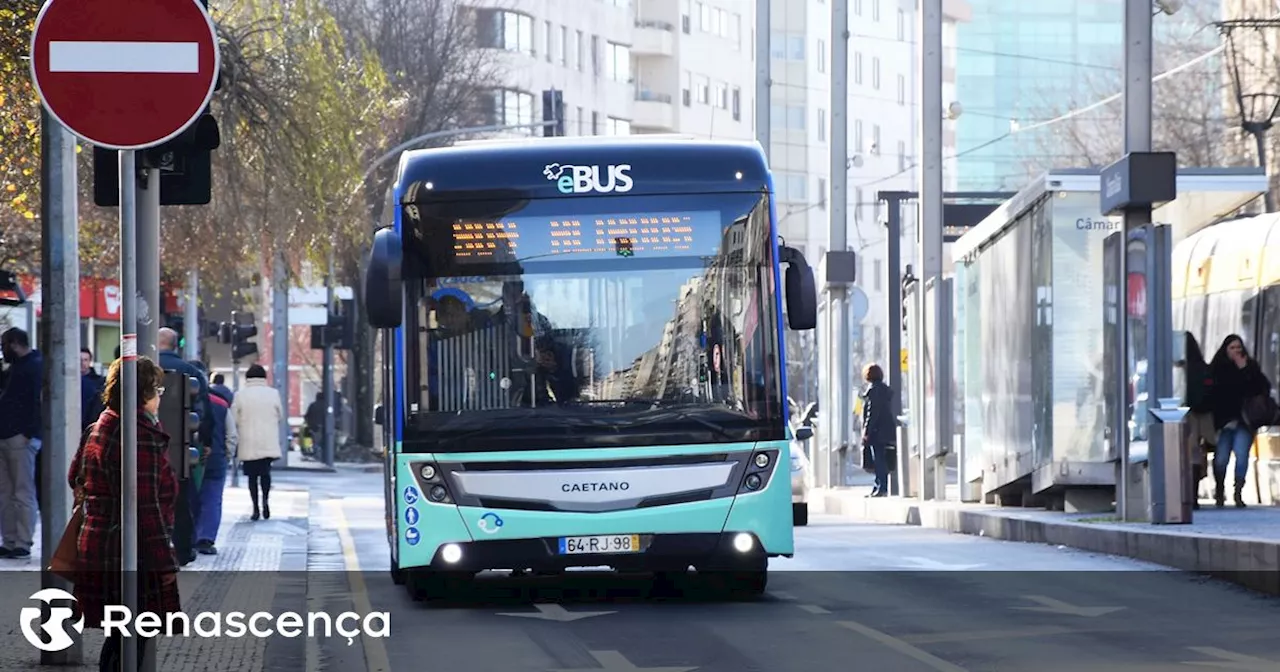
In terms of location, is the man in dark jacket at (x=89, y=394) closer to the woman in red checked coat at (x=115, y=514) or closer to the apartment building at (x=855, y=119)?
the woman in red checked coat at (x=115, y=514)

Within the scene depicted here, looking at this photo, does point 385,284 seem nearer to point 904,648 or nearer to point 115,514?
point 904,648

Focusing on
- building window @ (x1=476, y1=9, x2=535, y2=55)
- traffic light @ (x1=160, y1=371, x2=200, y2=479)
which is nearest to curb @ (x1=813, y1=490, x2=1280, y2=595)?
traffic light @ (x1=160, y1=371, x2=200, y2=479)

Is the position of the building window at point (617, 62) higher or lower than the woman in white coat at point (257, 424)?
higher

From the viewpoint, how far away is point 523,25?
302 feet

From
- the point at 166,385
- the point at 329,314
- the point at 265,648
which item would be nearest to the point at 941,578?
the point at 265,648

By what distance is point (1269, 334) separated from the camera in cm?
2891

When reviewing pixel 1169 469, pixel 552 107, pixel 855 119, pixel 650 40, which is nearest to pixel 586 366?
pixel 1169 469

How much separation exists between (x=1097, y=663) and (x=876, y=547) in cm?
1104

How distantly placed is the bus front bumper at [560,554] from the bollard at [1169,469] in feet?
23.0

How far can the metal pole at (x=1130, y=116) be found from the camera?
22375 mm

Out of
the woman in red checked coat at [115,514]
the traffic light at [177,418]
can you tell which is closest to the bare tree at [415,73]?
the traffic light at [177,418]

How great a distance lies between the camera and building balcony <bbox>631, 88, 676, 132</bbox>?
A: 4094 inches

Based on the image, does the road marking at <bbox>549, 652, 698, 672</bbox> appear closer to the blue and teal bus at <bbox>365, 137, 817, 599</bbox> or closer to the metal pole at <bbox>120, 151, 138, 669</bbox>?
the blue and teal bus at <bbox>365, 137, 817, 599</bbox>

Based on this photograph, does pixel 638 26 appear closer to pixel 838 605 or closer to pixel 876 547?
pixel 876 547
